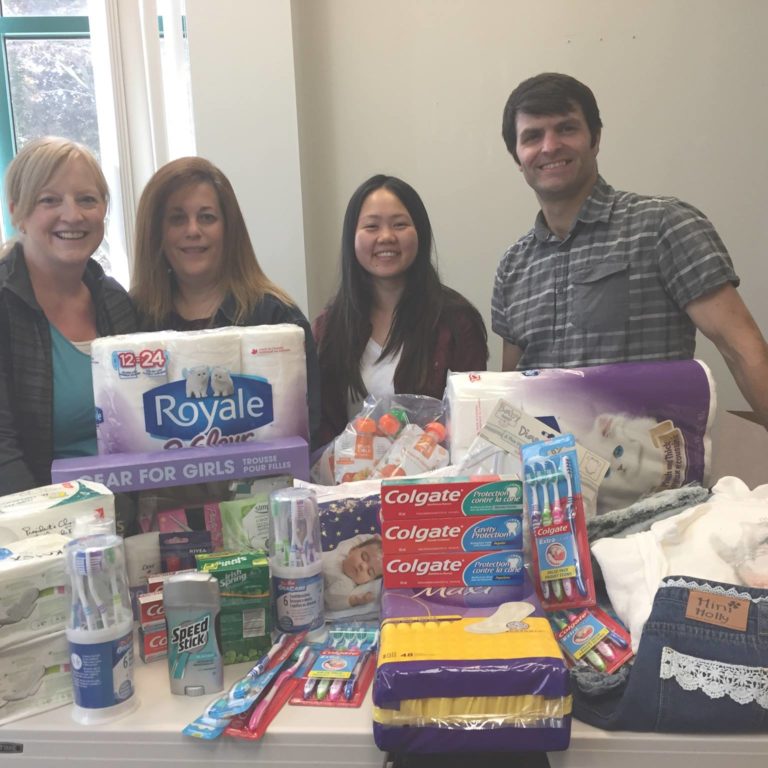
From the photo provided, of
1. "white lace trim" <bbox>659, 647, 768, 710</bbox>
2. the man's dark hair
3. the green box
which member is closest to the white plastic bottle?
the green box

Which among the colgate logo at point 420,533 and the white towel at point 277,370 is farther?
the white towel at point 277,370

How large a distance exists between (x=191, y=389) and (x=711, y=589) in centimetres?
86

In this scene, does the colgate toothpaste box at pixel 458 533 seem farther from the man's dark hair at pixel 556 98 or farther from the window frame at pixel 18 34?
the window frame at pixel 18 34

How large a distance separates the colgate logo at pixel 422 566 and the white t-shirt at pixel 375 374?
75 cm

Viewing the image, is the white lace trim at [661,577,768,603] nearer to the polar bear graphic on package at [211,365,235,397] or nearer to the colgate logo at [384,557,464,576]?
the colgate logo at [384,557,464,576]

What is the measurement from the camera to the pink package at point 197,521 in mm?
1110

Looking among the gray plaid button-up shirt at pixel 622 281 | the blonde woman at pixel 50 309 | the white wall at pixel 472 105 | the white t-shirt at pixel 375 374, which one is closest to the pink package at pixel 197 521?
the blonde woman at pixel 50 309

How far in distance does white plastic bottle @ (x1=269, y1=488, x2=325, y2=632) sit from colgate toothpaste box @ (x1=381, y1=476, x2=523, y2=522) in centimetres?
12

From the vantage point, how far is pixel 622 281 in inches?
67.6

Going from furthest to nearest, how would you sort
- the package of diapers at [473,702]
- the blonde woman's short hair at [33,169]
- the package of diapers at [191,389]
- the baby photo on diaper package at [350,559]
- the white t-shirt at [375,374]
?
the white t-shirt at [375,374], the blonde woman's short hair at [33,169], the package of diapers at [191,389], the baby photo on diaper package at [350,559], the package of diapers at [473,702]

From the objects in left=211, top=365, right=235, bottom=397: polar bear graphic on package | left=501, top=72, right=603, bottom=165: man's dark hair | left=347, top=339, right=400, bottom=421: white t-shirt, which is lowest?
left=347, top=339, right=400, bottom=421: white t-shirt

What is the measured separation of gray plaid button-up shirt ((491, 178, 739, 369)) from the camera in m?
1.64

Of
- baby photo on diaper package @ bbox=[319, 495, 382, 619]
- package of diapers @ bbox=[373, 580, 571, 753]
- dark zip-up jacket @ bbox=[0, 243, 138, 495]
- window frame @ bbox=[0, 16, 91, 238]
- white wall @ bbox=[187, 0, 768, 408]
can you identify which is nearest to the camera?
package of diapers @ bbox=[373, 580, 571, 753]

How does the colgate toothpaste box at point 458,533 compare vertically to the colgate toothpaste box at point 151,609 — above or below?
above
